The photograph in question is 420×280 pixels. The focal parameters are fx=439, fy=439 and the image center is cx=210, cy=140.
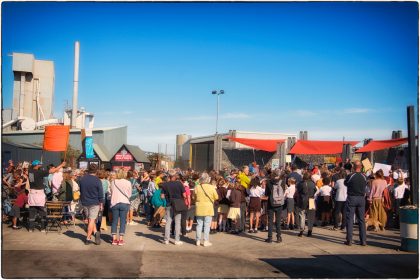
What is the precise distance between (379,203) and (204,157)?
25.7m

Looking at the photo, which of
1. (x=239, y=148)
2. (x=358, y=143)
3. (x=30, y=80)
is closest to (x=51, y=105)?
(x=30, y=80)

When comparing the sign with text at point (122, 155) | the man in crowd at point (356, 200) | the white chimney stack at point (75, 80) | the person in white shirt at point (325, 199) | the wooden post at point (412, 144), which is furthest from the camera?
the white chimney stack at point (75, 80)

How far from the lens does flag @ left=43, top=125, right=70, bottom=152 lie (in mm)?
16656

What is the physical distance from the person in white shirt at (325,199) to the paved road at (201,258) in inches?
86.5

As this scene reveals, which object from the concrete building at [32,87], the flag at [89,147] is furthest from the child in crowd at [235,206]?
the concrete building at [32,87]

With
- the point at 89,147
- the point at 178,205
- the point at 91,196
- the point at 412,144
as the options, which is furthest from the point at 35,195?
the point at 89,147

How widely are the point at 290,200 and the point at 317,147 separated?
1776 cm

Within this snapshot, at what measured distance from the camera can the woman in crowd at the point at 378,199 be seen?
42.3 ft

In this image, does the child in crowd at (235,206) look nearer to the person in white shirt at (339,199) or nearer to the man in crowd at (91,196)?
the person in white shirt at (339,199)

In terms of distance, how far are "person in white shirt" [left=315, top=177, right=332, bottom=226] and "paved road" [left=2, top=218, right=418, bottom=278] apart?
2198 mm

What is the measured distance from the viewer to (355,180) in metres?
10.5

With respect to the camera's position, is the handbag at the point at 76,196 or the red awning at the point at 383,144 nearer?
the handbag at the point at 76,196

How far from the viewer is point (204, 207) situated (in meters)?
10.3

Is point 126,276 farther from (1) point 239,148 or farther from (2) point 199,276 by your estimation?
(1) point 239,148
